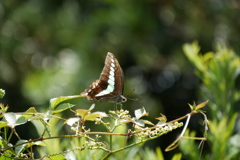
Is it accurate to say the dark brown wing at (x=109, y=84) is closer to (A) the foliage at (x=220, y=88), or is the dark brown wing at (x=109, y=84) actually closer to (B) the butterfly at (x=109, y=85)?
(B) the butterfly at (x=109, y=85)

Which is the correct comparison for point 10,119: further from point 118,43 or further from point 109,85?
point 118,43

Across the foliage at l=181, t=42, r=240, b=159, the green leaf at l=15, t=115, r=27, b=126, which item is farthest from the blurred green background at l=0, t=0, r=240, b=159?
the green leaf at l=15, t=115, r=27, b=126

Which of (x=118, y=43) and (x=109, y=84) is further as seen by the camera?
A: (x=118, y=43)

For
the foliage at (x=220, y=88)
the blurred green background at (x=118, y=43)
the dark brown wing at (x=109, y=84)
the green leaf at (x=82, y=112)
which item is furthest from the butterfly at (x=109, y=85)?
the blurred green background at (x=118, y=43)

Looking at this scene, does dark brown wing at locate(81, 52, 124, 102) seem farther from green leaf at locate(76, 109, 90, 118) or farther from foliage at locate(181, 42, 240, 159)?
green leaf at locate(76, 109, 90, 118)

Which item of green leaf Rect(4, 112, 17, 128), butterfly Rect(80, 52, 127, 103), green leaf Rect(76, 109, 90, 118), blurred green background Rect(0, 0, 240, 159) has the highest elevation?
blurred green background Rect(0, 0, 240, 159)

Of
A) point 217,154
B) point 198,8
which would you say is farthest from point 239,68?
point 198,8

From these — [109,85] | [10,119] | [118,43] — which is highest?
[118,43]

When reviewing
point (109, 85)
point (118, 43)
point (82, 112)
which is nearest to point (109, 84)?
point (109, 85)
